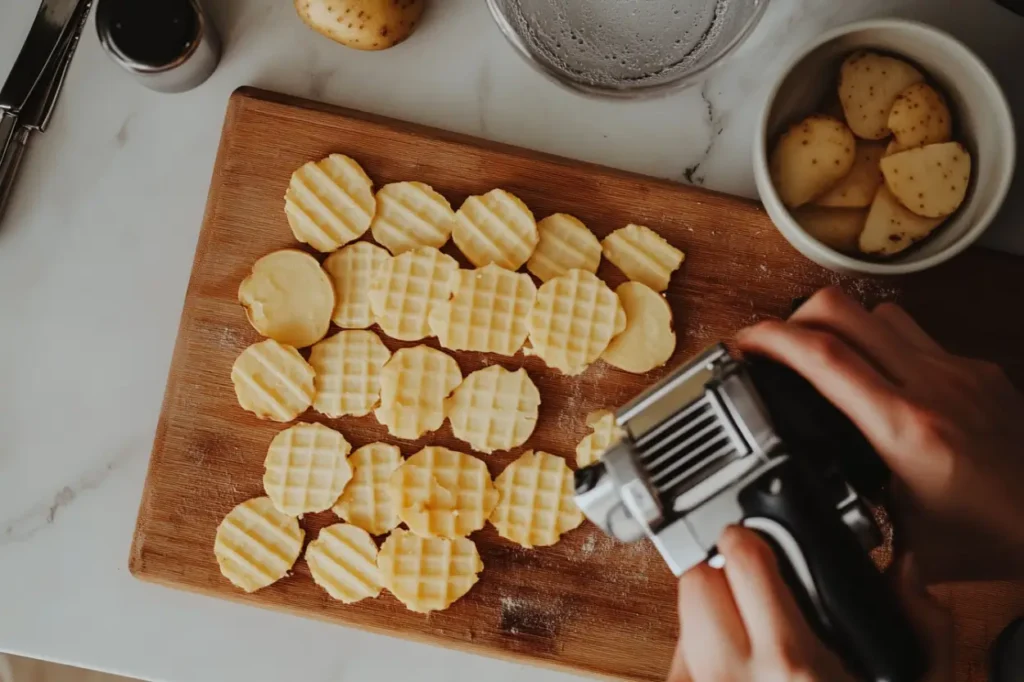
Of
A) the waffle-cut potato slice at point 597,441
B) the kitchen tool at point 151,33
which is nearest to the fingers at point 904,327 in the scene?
the waffle-cut potato slice at point 597,441

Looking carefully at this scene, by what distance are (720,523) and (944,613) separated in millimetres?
283

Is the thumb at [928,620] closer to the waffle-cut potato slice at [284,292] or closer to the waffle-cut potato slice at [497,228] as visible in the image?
the waffle-cut potato slice at [497,228]

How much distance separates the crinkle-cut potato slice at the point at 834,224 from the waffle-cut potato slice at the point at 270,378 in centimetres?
64

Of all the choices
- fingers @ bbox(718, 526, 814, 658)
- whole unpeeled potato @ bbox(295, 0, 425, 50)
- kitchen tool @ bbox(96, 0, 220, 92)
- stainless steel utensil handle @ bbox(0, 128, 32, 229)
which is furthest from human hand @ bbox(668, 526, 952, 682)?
stainless steel utensil handle @ bbox(0, 128, 32, 229)

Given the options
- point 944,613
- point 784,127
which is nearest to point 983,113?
point 784,127

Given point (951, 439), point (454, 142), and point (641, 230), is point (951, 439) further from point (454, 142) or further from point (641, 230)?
point (454, 142)

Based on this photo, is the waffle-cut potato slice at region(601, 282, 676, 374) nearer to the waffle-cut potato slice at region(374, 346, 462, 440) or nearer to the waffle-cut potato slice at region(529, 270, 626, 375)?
the waffle-cut potato slice at region(529, 270, 626, 375)

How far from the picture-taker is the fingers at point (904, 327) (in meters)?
0.94

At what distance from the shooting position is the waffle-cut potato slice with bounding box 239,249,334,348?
1.04m

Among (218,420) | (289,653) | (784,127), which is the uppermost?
(784,127)

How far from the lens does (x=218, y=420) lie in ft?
3.45

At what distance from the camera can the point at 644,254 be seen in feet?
3.46

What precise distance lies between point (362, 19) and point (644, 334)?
0.52 metres

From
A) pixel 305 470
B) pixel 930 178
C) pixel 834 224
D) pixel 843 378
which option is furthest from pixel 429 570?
pixel 930 178
